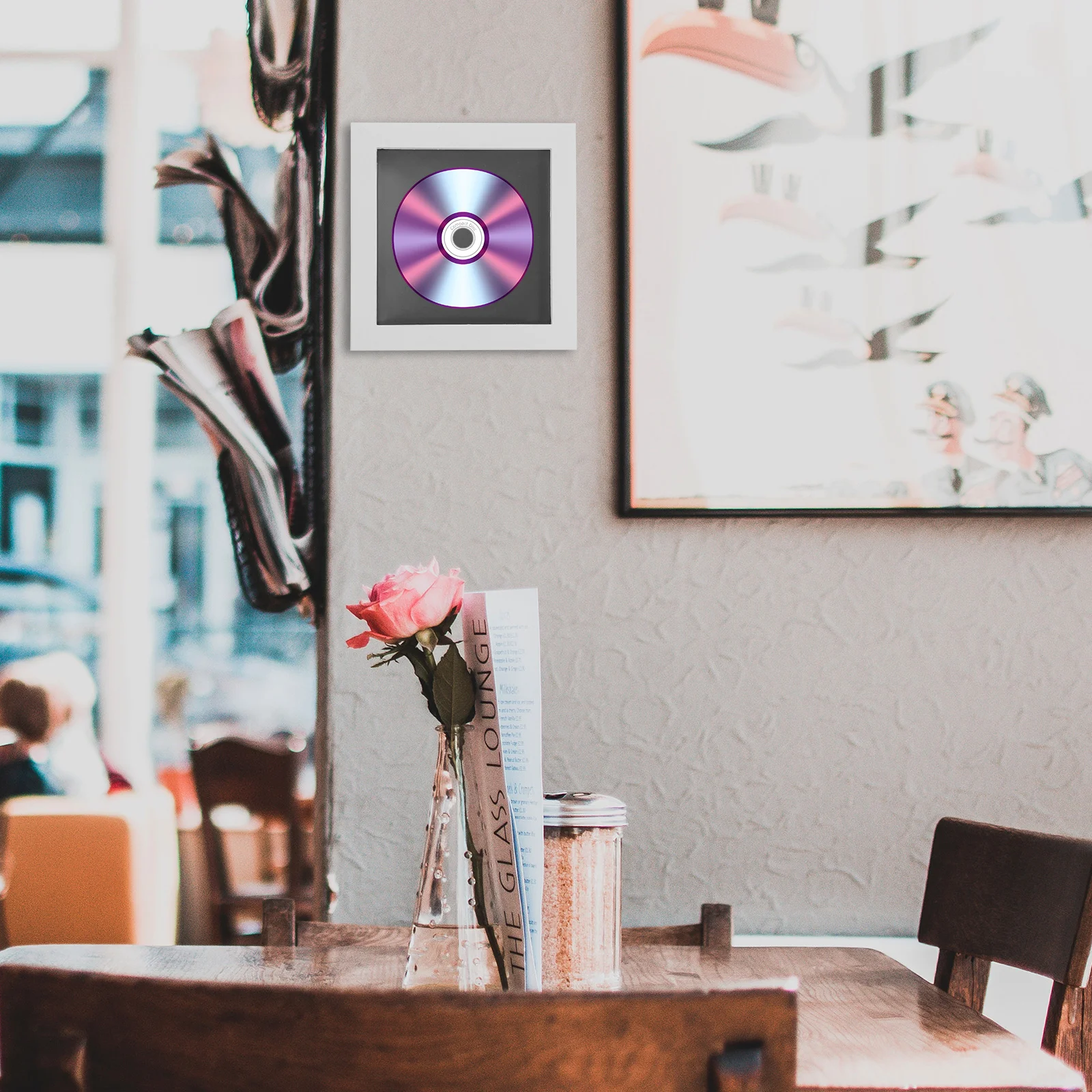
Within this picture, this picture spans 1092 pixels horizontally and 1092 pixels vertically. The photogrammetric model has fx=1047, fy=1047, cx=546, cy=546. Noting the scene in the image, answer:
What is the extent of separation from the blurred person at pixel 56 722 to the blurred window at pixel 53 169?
62.0 inches

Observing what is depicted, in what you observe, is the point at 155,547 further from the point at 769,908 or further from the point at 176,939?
the point at 769,908

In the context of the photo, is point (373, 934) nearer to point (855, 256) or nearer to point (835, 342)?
point (835, 342)

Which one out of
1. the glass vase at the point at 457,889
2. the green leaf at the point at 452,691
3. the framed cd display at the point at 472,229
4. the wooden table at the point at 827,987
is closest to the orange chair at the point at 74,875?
the wooden table at the point at 827,987

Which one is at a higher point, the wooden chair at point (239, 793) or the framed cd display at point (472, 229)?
the framed cd display at point (472, 229)

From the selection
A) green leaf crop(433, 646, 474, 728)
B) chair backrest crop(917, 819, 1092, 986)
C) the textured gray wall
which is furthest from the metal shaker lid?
the textured gray wall

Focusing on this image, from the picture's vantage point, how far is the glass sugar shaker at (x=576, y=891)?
89 cm

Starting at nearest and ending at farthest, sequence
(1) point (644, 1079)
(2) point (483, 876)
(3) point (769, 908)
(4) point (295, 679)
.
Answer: (1) point (644, 1079) < (2) point (483, 876) < (3) point (769, 908) < (4) point (295, 679)

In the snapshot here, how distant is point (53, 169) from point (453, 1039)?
4.03 meters

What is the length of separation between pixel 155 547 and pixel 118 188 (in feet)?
4.25

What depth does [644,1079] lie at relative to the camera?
50 centimetres

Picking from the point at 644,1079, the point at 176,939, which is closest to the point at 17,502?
the point at 176,939

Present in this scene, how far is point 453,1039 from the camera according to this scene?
49 centimetres

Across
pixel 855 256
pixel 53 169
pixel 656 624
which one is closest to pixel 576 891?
pixel 656 624

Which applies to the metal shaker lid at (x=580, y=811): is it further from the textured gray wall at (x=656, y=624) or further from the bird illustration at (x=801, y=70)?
the bird illustration at (x=801, y=70)
